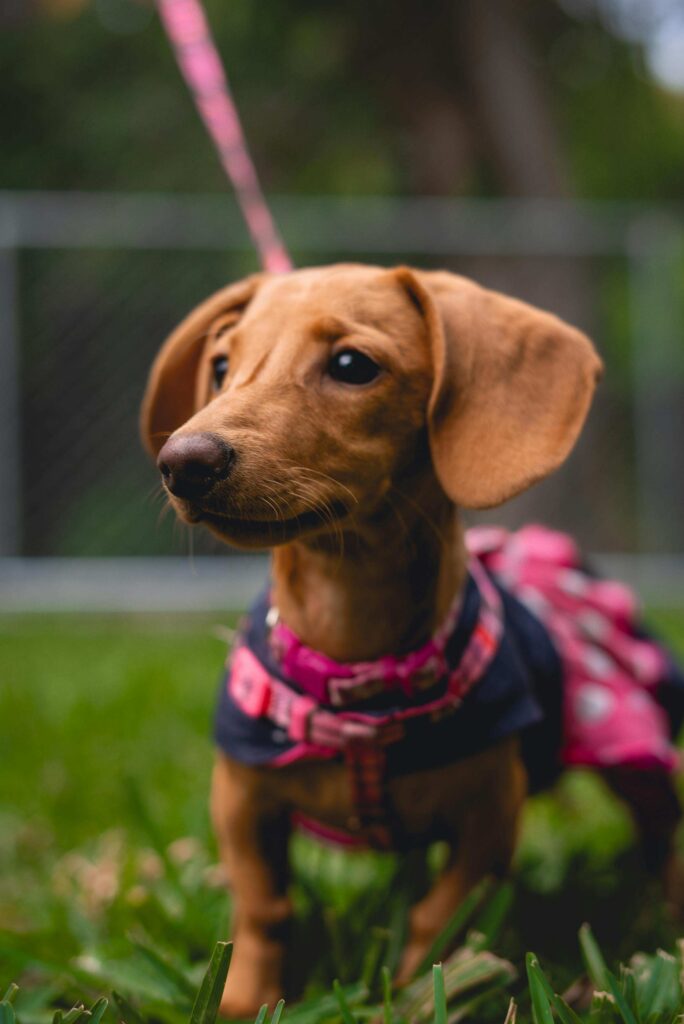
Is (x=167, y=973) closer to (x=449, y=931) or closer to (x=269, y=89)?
(x=449, y=931)

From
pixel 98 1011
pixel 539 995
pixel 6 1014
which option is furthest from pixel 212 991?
pixel 539 995

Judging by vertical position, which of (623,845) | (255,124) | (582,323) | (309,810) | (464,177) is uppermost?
(255,124)

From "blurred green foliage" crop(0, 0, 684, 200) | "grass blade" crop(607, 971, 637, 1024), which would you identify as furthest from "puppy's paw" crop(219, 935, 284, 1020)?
"blurred green foliage" crop(0, 0, 684, 200)

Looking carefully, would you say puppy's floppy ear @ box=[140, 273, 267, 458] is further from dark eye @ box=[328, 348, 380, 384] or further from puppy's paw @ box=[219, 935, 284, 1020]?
puppy's paw @ box=[219, 935, 284, 1020]

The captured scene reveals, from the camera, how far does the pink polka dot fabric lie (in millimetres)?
1915

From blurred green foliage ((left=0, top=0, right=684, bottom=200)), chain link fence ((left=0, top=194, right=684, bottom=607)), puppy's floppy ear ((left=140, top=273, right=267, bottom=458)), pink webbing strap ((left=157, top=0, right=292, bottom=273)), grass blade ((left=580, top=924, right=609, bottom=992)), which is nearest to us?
grass blade ((left=580, top=924, right=609, bottom=992))

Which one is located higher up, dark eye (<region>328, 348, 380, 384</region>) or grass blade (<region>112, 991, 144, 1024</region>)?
dark eye (<region>328, 348, 380, 384</region>)

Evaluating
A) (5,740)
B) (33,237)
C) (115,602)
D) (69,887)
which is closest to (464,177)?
(33,237)

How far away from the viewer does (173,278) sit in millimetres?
6426

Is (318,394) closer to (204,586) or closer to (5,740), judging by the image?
(5,740)

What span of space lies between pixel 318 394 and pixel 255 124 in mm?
9203

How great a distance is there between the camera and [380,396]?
155cm

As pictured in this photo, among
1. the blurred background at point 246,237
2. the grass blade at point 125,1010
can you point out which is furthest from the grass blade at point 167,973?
the blurred background at point 246,237

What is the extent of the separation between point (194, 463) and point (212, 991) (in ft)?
2.06
